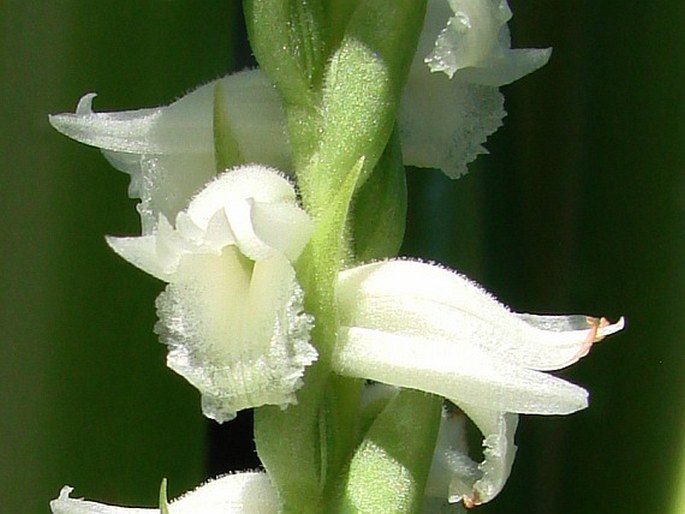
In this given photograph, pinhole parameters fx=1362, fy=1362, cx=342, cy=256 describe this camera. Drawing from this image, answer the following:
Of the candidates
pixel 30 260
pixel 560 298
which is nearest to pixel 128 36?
pixel 30 260

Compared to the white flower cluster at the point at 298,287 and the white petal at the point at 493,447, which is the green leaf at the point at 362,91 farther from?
the white petal at the point at 493,447

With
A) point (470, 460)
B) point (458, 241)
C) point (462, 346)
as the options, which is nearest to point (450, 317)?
point (462, 346)

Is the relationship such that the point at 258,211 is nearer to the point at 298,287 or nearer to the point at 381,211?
the point at 298,287

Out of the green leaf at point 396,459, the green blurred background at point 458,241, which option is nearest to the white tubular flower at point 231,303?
the green leaf at point 396,459

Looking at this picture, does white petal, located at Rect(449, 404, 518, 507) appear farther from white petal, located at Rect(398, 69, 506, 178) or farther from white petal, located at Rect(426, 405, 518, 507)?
white petal, located at Rect(398, 69, 506, 178)

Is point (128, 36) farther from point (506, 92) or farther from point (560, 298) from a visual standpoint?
point (560, 298)
